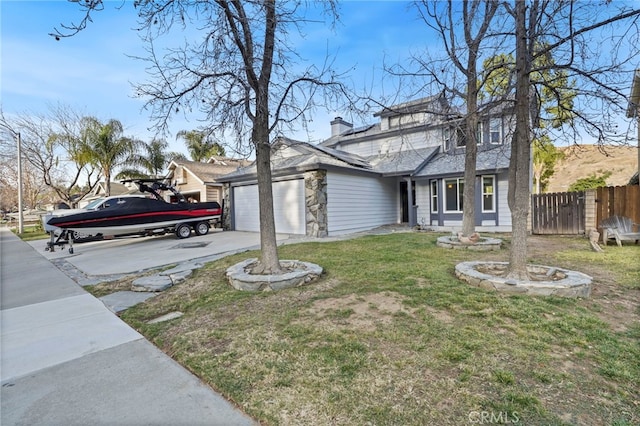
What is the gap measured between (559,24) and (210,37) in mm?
5478

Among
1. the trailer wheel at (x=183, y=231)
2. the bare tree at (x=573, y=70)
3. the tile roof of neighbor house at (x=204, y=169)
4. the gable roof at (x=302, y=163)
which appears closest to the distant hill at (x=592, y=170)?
the gable roof at (x=302, y=163)

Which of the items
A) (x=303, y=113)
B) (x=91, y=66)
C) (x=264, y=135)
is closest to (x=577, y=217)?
(x=303, y=113)

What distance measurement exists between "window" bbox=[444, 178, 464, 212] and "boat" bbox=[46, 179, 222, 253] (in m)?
10.3

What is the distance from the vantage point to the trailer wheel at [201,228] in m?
13.3

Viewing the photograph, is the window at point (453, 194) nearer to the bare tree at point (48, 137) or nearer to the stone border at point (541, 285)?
the stone border at point (541, 285)

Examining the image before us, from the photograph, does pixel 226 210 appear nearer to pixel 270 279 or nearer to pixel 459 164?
pixel 459 164

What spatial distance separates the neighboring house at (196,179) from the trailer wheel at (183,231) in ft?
21.6

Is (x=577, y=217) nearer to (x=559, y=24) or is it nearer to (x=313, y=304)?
(x=559, y=24)

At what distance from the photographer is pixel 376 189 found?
1455 centimetres

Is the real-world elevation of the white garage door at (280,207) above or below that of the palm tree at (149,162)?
below

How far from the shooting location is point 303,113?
224 inches

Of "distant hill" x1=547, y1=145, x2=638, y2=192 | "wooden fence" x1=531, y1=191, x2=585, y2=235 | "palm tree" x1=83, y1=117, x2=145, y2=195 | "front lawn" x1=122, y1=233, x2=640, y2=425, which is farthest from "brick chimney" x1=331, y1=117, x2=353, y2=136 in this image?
"distant hill" x1=547, y1=145, x2=638, y2=192

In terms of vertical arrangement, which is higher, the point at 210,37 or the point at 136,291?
the point at 210,37

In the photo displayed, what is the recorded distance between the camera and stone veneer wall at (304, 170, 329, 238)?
11.2m
